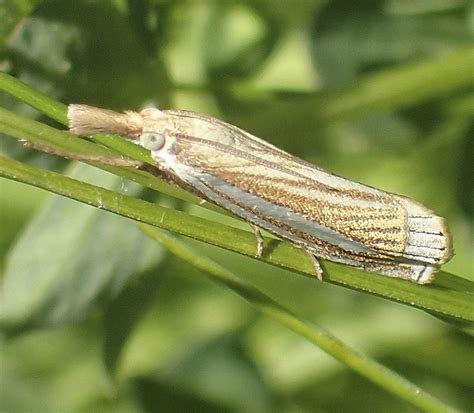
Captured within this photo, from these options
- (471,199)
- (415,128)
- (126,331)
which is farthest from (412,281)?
(415,128)

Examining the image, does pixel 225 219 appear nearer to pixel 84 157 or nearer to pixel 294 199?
pixel 294 199

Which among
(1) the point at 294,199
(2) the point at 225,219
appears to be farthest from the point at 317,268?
(2) the point at 225,219

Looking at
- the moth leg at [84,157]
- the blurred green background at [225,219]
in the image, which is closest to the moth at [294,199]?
the moth leg at [84,157]

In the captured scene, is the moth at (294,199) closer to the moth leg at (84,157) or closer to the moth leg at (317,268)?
the moth leg at (317,268)

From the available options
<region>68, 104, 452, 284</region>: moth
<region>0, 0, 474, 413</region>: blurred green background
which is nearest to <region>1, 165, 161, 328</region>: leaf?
<region>0, 0, 474, 413</region>: blurred green background

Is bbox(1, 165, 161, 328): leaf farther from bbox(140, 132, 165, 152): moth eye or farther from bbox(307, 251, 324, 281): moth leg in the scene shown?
bbox(307, 251, 324, 281): moth leg

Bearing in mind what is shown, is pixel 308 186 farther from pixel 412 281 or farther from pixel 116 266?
pixel 116 266
